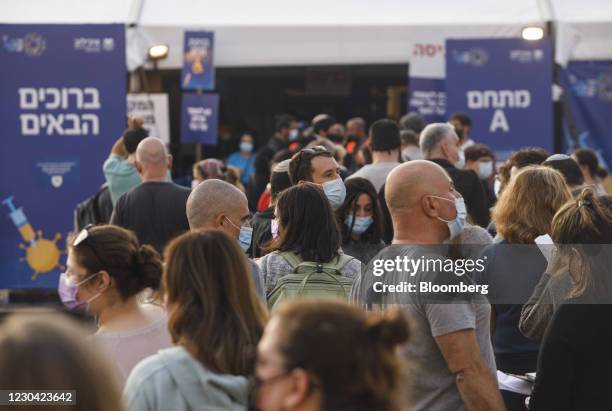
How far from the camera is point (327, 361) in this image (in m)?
1.98

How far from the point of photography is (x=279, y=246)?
4.50 metres

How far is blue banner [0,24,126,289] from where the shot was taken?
30.8 feet

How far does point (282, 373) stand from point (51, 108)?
7.82 m

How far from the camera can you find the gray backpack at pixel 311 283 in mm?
4234

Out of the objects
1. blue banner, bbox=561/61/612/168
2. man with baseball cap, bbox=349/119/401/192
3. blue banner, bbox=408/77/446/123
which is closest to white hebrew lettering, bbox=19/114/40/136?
man with baseball cap, bbox=349/119/401/192

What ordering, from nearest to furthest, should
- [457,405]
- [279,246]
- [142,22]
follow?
[457,405] → [279,246] → [142,22]

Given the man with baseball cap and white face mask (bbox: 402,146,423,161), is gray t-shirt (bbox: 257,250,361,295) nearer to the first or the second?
the man with baseball cap

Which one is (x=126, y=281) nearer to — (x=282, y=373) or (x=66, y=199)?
(x=282, y=373)

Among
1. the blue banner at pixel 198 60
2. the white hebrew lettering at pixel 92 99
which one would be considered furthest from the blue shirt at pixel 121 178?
the blue banner at pixel 198 60

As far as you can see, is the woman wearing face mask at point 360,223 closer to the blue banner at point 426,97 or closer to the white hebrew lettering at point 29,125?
the white hebrew lettering at point 29,125

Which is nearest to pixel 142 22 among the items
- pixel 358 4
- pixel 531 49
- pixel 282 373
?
pixel 358 4

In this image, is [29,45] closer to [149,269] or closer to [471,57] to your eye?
[471,57]

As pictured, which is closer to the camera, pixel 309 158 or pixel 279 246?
pixel 279 246

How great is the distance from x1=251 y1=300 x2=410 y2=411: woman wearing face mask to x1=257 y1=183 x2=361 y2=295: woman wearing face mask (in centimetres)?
227
